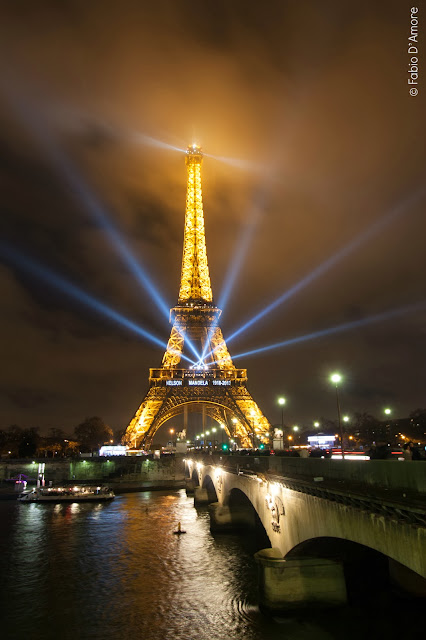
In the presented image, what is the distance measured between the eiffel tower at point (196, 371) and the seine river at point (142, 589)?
1592 inches

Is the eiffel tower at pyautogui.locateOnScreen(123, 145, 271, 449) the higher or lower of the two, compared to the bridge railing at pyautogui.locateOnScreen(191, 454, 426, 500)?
higher

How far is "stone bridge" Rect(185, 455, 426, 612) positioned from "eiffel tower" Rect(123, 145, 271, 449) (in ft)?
186

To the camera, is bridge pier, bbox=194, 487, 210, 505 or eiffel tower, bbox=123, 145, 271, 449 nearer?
bridge pier, bbox=194, 487, 210, 505

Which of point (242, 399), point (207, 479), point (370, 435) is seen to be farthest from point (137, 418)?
point (370, 435)

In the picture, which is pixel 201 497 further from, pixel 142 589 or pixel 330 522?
pixel 330 522

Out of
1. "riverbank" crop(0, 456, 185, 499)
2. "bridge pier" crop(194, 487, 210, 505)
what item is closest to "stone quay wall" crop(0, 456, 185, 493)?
"riverbank" crop(0, 456, 185, 499)

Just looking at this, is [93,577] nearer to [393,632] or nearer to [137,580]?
[137,580]

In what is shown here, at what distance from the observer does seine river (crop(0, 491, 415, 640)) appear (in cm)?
2005

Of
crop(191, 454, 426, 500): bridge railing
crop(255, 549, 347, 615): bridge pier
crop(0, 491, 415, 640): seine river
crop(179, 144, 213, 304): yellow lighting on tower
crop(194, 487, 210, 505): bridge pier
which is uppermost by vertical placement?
crop(179, 144, 213, 304): yellow lighting on tower

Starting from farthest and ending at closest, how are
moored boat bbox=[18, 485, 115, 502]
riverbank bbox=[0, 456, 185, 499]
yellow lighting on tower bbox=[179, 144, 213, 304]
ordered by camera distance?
1. yellow lighting on tower bbox=[179, 144, 213, 304]
2. riverbank bbox=[0, 456, 185, 499]
3. moored boat bbox=[18, 485, 115, 502]

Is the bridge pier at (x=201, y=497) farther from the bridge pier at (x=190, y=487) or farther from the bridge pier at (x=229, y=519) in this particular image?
the bridge pier at (x=229, y=519)

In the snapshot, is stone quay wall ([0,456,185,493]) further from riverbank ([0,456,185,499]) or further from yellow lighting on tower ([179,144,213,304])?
yellow lighting on tower ([179,144,213,304])

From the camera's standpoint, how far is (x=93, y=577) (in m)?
30.0

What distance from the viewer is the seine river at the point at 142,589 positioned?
65.8 feet
